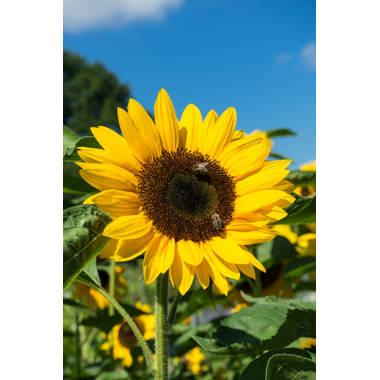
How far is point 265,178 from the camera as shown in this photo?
0.76m

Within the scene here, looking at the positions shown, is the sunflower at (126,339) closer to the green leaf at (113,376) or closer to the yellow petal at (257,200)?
the green leaf at (113,376)

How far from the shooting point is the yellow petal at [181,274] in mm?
693

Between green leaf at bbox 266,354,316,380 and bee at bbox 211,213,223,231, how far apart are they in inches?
8.3

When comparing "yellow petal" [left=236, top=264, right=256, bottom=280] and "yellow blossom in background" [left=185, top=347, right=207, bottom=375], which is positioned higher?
"yellow petal" [left=236, top=264, right=256, bottom=280]

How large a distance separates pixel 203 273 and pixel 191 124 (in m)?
0.24

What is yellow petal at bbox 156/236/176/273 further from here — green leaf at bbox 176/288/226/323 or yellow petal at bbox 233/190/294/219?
green leaf at bbox 176/288/226/323

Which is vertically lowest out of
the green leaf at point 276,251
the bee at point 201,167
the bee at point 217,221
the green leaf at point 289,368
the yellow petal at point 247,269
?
the green leaf at point 289,368

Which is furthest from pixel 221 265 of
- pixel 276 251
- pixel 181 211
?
pixel 276 251

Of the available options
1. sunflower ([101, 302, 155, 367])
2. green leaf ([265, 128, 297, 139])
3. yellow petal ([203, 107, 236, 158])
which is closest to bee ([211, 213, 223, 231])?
yellow petal ([203, 107, 236, 158])

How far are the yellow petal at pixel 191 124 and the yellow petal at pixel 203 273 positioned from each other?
0.63ft

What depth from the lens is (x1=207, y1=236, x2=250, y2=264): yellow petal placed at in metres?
0.69

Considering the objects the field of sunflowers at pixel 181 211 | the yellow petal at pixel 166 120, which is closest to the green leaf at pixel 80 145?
the field of sunflowers at pixel 181 211

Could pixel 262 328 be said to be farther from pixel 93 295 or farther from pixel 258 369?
pixel 93 295
